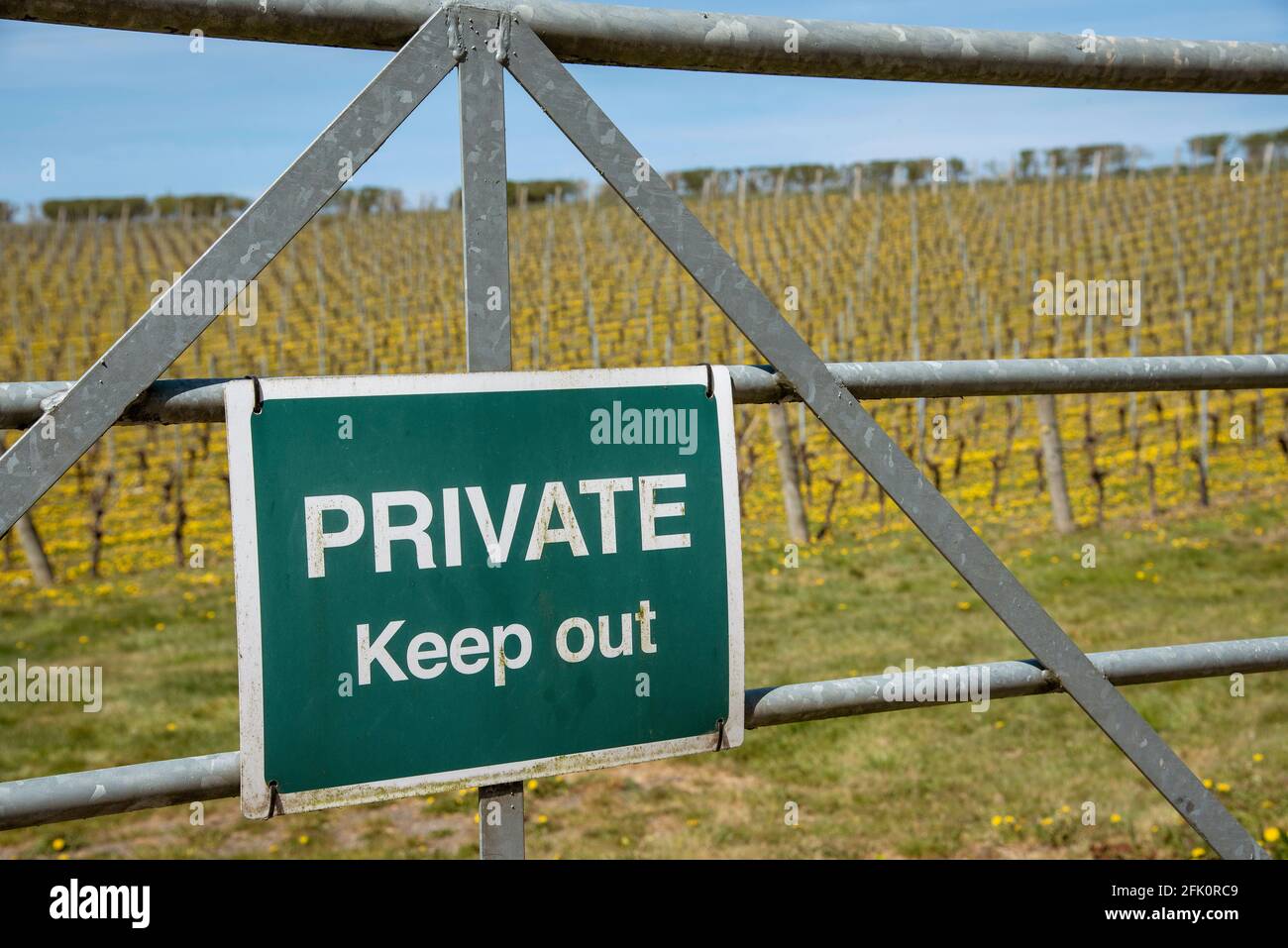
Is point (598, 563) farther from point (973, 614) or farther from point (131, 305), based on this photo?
point (131, 305)

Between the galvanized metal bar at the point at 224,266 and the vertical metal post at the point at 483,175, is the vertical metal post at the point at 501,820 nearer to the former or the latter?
the vertical metal post at the point at 483,175

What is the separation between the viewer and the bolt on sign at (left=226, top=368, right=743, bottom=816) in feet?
4.38

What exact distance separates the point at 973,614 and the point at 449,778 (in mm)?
7486

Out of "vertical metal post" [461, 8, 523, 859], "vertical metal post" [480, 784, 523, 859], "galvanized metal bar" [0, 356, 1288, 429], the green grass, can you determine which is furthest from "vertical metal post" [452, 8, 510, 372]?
the green grass

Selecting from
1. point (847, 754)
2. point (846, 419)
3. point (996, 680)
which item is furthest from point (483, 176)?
point (847, 754)

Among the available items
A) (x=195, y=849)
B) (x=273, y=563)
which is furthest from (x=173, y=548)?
(x=273, y=563)

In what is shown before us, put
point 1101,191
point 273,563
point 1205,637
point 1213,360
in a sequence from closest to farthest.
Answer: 1. point 273,563
2. point 1213,360
3. point 1205,637
4. point 1101,191

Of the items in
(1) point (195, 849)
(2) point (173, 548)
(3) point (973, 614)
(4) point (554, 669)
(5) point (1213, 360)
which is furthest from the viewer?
(2) point (173, 548)

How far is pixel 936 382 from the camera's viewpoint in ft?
5.18

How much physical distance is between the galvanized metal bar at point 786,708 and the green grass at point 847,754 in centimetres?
257

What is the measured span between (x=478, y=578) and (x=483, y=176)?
54 cm

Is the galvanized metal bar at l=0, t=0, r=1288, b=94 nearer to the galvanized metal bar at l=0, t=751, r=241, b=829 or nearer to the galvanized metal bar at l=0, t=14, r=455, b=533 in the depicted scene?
the galvanized metal bar at l=0, t=14, r=455, b=533

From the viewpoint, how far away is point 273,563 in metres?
1.33

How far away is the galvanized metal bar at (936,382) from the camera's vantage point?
1.32 meters
